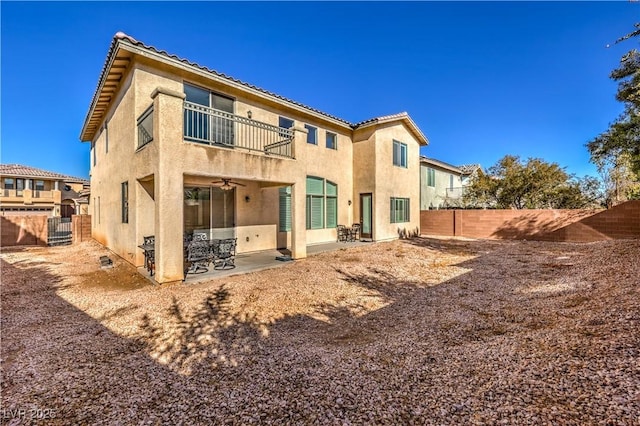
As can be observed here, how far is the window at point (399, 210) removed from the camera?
1766 centimetres

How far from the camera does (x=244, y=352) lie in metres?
4.22

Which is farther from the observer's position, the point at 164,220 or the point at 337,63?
the point at 337,63

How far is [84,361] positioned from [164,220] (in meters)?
3.82

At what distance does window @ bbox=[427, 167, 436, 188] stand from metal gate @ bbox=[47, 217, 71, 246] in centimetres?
2627

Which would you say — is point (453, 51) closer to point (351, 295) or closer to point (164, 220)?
point (351, 295)

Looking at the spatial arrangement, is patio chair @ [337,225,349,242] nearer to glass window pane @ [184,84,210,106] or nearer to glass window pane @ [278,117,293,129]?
glass window pane @ [278,117,293,129]

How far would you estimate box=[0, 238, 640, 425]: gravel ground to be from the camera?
277 centimetres

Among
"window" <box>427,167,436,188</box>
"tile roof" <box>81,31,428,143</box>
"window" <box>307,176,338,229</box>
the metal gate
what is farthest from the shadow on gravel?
"window" <box>427,167,436,188</box>

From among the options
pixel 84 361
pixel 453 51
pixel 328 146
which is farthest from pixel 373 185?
pixel 84 361

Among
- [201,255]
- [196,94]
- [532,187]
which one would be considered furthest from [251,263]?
[532,187]

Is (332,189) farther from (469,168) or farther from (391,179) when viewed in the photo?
(469,168)

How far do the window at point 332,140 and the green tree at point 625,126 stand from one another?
11538 mm

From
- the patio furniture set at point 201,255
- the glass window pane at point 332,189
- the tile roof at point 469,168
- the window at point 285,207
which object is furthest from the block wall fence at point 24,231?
the tile roof at point 469,168

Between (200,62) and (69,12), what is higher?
(69,12)
